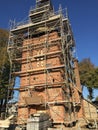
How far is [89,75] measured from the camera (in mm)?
34219

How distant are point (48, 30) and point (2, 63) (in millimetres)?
10572

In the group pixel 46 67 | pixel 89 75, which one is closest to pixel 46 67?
pixel 46 67

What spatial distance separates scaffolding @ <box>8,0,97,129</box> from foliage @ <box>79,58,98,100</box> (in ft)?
37.5

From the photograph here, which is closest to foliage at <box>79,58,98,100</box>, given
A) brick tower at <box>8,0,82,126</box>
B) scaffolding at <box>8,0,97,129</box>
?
brick tower at <box>8,0,82,126</box>

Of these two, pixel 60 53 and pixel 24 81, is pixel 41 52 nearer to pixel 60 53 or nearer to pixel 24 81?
pixel 60 53

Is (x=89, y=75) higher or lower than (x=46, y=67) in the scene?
higher

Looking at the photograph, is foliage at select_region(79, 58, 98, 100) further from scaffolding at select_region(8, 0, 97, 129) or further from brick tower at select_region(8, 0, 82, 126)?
scaffolding at select_region(8, 0, 97, 129)

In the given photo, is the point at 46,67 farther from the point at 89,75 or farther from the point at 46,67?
the point at 89,75

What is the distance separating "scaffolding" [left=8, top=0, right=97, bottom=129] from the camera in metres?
18.6

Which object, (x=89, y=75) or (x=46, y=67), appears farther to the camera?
(x=89, y=75)

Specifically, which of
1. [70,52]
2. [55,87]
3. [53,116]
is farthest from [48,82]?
[70,52]

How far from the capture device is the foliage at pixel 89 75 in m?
33.2

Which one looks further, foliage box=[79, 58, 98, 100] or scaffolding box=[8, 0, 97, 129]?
foliage box=[79, 58, 98, 100]

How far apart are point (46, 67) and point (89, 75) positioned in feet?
55.0
